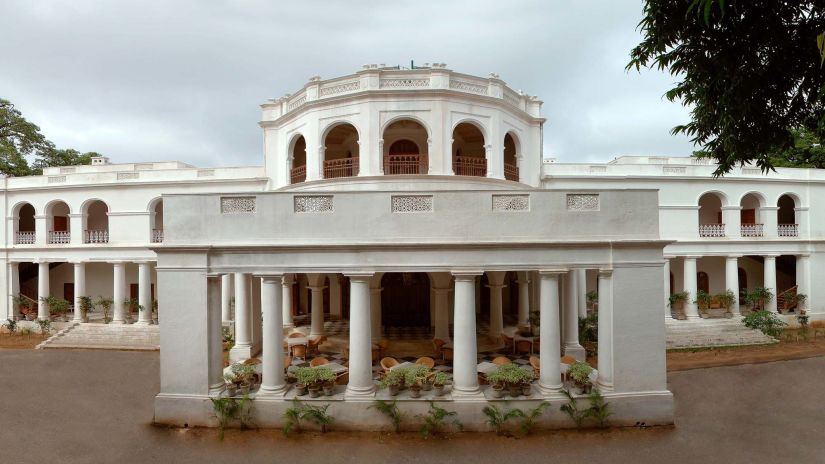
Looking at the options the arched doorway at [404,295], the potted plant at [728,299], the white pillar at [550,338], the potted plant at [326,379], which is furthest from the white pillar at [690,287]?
the potted plant at [326,379]

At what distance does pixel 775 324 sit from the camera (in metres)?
18.7

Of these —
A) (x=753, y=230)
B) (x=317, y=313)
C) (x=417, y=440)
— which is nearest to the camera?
(x=417, y=440)

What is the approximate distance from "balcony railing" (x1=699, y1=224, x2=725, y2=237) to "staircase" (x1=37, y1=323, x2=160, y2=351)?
2998cm

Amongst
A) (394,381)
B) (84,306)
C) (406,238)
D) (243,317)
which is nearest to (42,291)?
(84,306)

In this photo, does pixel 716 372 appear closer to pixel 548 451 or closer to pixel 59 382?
pixel 548 451

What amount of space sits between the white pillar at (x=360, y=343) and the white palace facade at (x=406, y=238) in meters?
0.05

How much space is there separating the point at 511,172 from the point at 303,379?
12.1 m

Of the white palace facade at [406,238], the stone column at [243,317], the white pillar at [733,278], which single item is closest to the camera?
the white palace facade at [406,238]

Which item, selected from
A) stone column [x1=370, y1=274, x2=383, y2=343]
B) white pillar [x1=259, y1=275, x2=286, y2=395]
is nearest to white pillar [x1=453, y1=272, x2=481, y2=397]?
white pillar [x1=259, y1=275, x2=286, y2=395]

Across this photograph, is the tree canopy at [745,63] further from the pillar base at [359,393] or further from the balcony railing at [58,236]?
the balcony railing at [58,236]

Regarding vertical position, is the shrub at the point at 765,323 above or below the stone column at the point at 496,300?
below

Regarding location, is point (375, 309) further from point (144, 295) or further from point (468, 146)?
point (144, 295)

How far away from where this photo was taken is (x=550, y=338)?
29.8 ft

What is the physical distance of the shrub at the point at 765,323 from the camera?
18.5 meters
